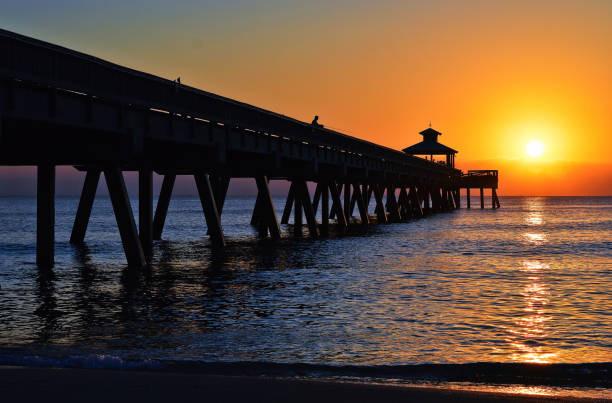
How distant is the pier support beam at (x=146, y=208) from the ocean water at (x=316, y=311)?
0.80 meters

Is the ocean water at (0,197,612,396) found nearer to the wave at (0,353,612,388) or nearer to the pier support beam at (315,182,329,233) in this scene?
the wave at (0,353,612,388)

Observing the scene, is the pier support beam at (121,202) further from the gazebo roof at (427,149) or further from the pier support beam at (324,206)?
the gazebo roof at (427,149)

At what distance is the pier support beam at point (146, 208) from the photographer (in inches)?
1049

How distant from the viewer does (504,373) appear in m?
10.3

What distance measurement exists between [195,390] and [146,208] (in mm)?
18575

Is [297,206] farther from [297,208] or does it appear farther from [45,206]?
[45,206]

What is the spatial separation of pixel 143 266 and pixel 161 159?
151 inches

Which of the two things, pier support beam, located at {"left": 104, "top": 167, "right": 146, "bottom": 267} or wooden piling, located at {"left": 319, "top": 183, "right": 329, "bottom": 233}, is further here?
wooden piling, located at {"left": 319, "top": 183, "right": 329, "bottom": 233}

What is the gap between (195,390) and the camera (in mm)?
8555

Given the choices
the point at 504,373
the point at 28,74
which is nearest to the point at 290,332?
the point at 504,373

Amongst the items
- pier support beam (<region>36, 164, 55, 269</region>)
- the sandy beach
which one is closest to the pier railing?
pier support beam (<region>36, 164, 55, 269</region>)

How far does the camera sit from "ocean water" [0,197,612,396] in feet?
37.8

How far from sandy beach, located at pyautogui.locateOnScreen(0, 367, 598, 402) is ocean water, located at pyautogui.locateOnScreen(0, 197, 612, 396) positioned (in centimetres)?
138

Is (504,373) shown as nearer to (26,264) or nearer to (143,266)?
(143,266)
